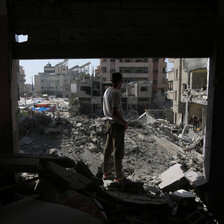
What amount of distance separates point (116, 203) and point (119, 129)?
1193 millimetres

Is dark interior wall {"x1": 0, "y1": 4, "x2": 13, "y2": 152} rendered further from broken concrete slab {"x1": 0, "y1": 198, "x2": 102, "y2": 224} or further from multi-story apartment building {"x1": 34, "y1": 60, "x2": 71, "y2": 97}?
multi-story apartment building {"x1": 34, "y1": 60, "x2": 71, "y2": 97}

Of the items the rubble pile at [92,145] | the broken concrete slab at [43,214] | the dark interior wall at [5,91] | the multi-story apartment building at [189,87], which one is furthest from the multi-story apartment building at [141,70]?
the broken concrete slab at [43,214]

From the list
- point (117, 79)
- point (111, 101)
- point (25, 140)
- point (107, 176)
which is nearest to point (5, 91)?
point (111, 101)

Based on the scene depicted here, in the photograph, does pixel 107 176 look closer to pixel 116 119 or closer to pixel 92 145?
pixel 116 119

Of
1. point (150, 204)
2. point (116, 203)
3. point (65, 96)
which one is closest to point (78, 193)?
point (116, 203)

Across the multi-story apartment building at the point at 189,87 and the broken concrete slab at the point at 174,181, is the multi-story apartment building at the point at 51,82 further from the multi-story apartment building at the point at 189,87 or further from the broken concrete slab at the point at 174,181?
the broken concrete slab at the point at 174,181
